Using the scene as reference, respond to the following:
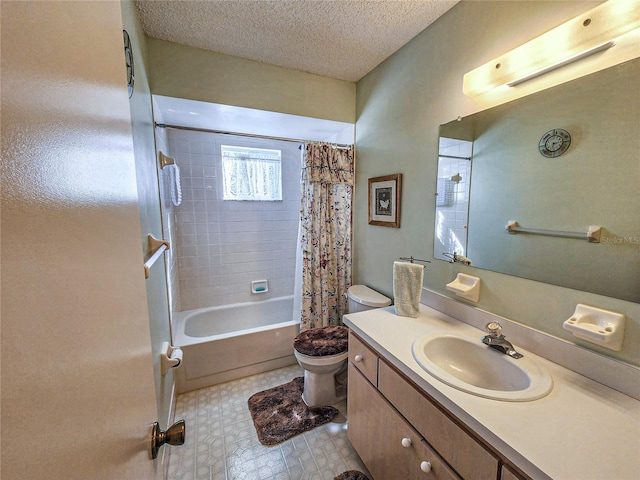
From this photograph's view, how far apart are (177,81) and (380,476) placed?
266 centimetres

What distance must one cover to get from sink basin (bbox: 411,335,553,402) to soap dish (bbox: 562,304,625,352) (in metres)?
0.19

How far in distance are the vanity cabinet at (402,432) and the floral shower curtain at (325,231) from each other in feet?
3.17

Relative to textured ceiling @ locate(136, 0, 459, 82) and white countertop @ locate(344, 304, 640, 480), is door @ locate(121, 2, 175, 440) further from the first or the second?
white countertop @ locate(344, 304, 640, 480)

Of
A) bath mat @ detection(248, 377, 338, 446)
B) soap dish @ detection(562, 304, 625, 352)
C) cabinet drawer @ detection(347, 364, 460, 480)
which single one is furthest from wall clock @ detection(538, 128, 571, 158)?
bath mat @ detection(248, 377, 338, 446)

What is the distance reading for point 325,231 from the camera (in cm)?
242

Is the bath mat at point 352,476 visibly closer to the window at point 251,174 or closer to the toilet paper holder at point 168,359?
the toilet paper holder at point 168,359

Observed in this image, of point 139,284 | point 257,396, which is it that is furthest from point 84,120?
point 257,396

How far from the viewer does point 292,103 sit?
7.02 ft

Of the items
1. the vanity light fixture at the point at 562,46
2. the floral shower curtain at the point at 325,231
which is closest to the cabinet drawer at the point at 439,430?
the floral shower curtain at the point at 325,231

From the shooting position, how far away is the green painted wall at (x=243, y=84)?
1790mm

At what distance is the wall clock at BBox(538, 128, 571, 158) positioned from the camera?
1.03 metres

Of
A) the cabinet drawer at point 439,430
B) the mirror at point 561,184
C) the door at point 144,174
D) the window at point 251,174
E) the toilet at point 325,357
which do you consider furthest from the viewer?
the window at point 251,174

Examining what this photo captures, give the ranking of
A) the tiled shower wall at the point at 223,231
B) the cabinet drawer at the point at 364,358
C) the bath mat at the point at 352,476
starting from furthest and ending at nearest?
the tiled shower wall at the point at 223,231 < the bath mat at the point at 352,476 < the cabinet drawer at the point at 364,358

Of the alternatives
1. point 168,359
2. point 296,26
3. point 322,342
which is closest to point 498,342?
point 322,342
